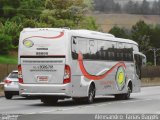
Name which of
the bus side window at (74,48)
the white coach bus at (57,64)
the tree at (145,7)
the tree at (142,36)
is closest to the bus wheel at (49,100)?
the white coach bus at (57,64)

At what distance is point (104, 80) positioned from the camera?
28.4 m

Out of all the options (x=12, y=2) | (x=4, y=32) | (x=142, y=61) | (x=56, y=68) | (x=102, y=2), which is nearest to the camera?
(x=56, y=68)

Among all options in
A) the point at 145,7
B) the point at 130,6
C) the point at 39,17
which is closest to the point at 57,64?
the point at 39,17

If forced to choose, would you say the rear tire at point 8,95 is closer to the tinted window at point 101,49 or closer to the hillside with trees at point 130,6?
the tinted window at point 101,49

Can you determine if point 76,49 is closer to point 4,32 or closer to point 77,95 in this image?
point 77,95

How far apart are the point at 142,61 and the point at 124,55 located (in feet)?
8.78

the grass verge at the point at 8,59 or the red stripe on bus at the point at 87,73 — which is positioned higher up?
the red stripe on bus at the point at 87,73

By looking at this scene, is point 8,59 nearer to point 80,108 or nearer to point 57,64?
point 57,64

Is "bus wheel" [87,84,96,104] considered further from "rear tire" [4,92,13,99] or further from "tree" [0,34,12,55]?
"tree" [0,34,12,55]

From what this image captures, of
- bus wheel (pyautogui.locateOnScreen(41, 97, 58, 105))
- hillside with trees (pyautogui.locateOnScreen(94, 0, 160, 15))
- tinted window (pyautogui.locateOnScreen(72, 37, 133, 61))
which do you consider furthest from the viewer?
hillside with trees (pyautogui.locateOnScreen(94, 0, 160, 15))

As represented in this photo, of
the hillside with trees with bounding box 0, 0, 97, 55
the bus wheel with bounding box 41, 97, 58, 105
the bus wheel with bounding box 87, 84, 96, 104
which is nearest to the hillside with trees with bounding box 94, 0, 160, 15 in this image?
the hillside with trees with bounding box 0, 0, 97, 55

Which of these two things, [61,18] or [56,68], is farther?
[61,18]

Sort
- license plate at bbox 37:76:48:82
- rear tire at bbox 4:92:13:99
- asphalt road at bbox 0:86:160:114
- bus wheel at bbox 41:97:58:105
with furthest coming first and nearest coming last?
rear tire at bbox 4:92:13:99 < bus wheel at bbox 41:97:58:105 < license plate at bbox 37:76:48:82 < asphalt road at bbox 0:86:160:114

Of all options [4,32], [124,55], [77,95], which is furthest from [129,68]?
[4,32]
